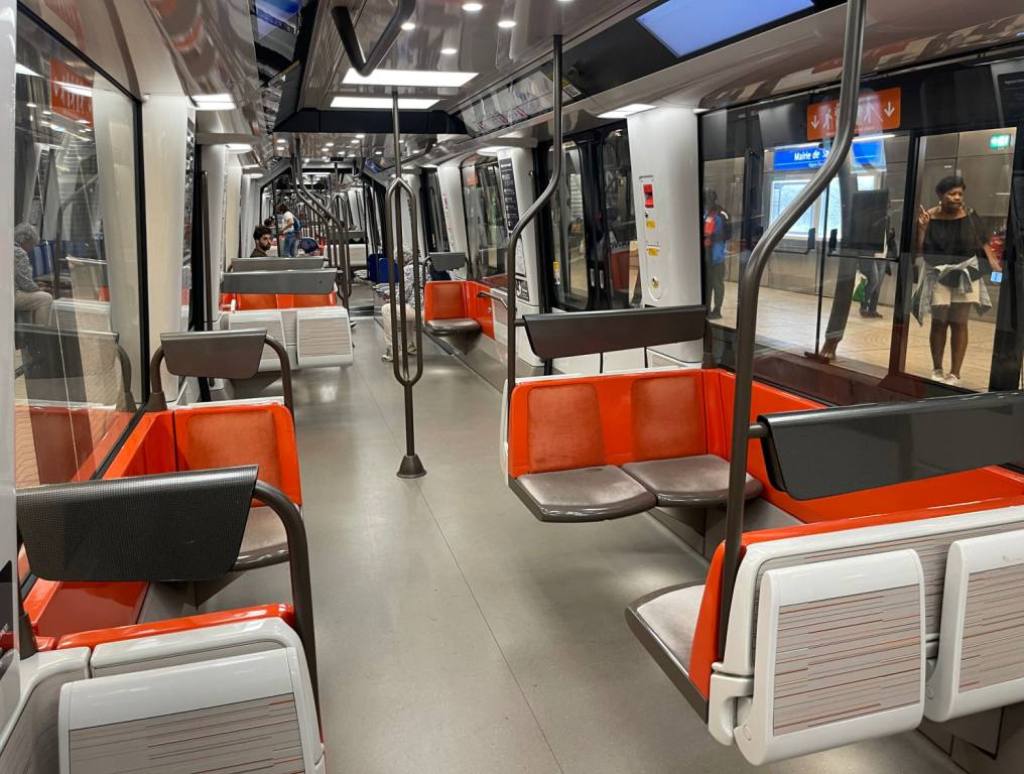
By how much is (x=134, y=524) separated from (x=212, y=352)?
2427 mm

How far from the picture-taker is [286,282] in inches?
307

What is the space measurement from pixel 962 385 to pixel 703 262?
2228 millimetres

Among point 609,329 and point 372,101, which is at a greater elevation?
point 372,101

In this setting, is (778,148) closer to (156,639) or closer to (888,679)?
(888,679)

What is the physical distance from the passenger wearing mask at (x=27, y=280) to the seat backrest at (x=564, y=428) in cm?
212

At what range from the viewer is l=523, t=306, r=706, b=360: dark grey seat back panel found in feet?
13.5

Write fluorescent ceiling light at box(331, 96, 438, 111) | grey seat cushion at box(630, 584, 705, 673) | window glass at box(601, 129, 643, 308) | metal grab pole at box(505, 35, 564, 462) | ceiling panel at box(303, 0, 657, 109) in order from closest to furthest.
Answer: grey seat cushion at box(630, 584, 705, 673), ceiling panel at box(303, 0, 657, 109), metal grab pole at box(505, 35, 564, 462), fluorescent ceiling light at box(331, 96, 438, 111), window glass at box(601, 129, 643, 308)

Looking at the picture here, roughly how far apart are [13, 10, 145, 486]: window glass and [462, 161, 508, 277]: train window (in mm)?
5987

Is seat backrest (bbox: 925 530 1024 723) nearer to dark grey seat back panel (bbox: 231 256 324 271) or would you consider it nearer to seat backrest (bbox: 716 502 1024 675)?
seat backrest (bbox: 716 502 1024 675)

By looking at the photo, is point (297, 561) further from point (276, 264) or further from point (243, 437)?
point (276, 264)

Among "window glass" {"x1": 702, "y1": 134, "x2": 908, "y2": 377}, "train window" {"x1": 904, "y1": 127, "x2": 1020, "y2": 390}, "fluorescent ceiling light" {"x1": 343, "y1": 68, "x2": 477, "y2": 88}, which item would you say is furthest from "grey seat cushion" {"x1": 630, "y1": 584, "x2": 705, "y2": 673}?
"fluorescent ceiling light" {"x1": 343, "y1": 68, "x2": 477, "y2": 88}

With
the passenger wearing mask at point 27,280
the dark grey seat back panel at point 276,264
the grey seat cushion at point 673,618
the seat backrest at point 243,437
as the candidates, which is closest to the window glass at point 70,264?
the passenger wearing mask at point 27,280

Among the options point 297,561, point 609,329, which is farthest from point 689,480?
point 297,561

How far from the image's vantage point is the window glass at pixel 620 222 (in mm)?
6535
